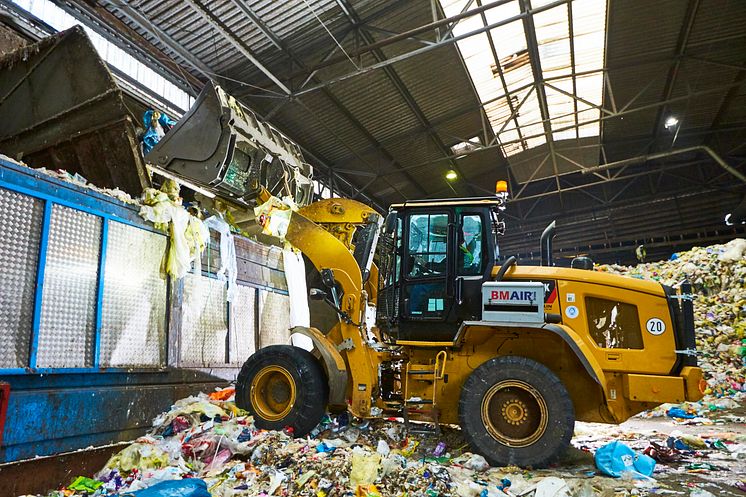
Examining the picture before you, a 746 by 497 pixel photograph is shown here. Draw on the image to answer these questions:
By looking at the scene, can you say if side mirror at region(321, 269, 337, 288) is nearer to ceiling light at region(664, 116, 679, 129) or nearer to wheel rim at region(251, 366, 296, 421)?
wheel rim at region(251, 366, 296, 421)

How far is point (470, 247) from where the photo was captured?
423cm

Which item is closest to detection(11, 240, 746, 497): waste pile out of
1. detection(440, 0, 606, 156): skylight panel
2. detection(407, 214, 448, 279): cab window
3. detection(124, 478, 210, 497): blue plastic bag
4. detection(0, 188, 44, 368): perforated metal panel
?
detection(124, 478, 210, 497): blue plastic bag

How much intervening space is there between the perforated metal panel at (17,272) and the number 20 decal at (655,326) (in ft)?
15.6

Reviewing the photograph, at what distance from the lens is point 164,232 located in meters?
4.89

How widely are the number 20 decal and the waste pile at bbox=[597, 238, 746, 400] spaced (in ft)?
11.7

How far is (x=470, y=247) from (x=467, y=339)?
808 mm

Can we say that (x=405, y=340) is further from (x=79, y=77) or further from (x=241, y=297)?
(x=79, y=77)

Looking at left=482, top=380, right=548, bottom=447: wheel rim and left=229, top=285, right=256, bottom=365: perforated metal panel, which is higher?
left=229, top=285, right=256, bottom=365: perforated metal panel

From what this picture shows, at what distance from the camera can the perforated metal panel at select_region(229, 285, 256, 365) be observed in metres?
5.73

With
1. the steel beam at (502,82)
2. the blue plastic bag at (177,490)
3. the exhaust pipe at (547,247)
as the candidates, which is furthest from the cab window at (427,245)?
the steel beam at (502,82)

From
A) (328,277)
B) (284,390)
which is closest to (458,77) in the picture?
(328,277)

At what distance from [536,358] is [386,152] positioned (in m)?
7.75

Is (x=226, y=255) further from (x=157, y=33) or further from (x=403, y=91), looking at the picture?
(x=403, y=91)

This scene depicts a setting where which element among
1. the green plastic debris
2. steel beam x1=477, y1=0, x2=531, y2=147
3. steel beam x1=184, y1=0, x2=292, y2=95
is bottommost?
the green plastic debris
